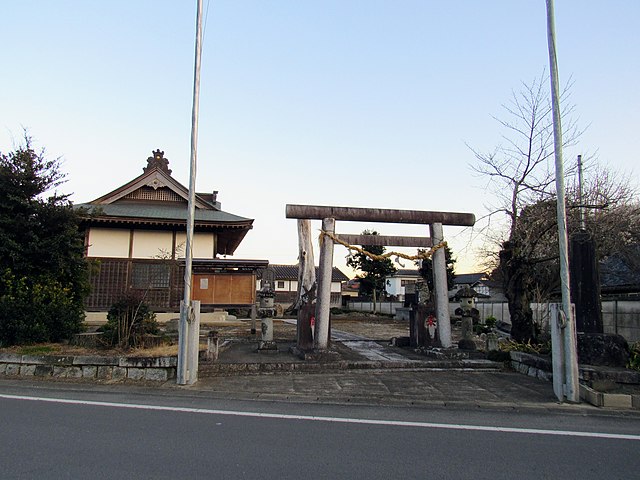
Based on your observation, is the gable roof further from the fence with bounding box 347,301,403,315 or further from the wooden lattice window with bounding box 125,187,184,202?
the fence with bounding box 347,301,403,315

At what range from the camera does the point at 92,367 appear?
9594mm

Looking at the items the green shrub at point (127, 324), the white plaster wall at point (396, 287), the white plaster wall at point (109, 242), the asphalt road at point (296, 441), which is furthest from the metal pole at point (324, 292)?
the white plaster wall at point (396, 287)

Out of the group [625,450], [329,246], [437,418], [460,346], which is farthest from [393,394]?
[460,346]

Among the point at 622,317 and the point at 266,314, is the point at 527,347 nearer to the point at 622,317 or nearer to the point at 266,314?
the point at 622,317

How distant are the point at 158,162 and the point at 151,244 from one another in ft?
17.8

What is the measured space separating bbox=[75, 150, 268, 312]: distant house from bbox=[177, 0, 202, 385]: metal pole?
39.7ft

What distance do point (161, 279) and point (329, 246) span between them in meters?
13.2

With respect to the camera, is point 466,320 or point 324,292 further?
point 466,320

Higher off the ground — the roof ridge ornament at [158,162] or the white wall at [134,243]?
the roof ridge ornament at [158,162]

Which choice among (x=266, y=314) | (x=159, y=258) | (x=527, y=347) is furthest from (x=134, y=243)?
(x=527, y=347)

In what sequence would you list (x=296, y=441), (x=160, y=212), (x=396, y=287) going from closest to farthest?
(x=296, y=441) → (x=160, y=212) → (x=396, y=287)

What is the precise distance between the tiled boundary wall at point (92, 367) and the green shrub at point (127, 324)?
94 cm

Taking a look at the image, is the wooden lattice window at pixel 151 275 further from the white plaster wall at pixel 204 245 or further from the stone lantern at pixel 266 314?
the stone lantern at pixel 266 314

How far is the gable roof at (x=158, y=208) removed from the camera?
2159 cm
